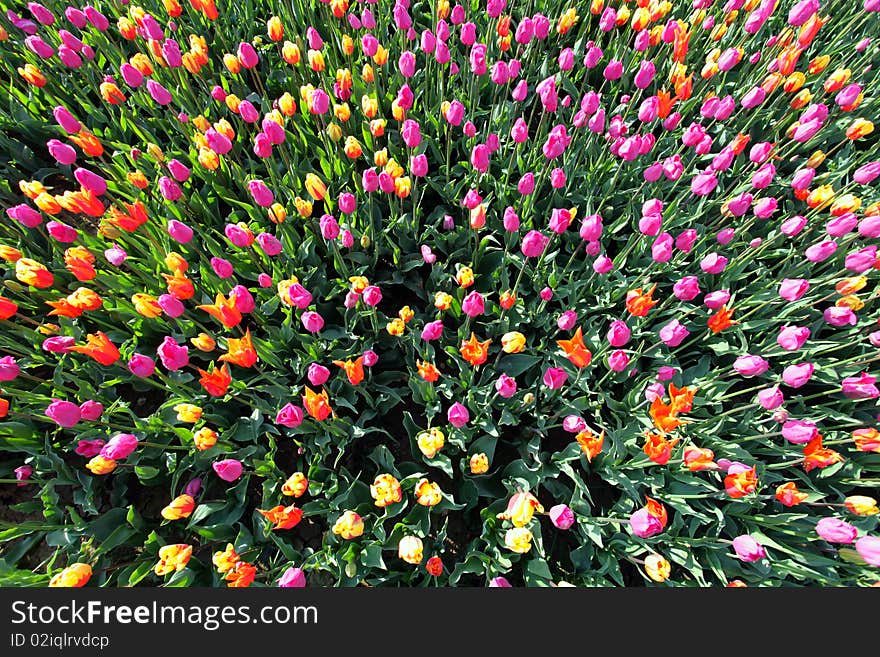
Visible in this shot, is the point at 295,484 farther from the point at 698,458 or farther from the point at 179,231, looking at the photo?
the point at 698,458

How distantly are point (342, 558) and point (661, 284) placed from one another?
6.17 feet

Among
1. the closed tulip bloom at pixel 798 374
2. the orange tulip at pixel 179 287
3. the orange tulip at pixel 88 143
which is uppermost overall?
the orange tulip at pixel 88 143

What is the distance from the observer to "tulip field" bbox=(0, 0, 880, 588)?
172 cm

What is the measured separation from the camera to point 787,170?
9.25 ft

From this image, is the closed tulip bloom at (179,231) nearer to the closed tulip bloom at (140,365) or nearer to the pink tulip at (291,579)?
the closed tulip bloom at (140,365)

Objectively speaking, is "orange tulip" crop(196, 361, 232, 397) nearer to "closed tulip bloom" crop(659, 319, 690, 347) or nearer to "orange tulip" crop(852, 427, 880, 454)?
"closed tulip bloom" crop(659, 319, 690, 347)

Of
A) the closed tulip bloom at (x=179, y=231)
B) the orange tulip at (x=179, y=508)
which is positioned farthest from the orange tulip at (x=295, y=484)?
the closed tulip bloom at (x=179, y=231)

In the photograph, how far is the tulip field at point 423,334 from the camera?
1.72m

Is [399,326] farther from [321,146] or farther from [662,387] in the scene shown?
[321,146]

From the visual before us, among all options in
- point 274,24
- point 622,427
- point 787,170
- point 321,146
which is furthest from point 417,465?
point 787,170

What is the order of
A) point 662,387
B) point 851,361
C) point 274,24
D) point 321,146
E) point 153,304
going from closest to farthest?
point 153,304, point 662,387, point 851,361, point 274,24, point 321,146

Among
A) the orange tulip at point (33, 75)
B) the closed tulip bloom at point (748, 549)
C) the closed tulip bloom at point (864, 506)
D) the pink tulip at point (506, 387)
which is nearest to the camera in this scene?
the closed tulip bloom at point (748, 549)

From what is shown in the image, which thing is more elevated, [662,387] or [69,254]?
[69,254]

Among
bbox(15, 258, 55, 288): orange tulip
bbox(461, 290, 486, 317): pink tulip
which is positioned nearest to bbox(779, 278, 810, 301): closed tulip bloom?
bbox(461, 290, 486, 317): pink tulip
